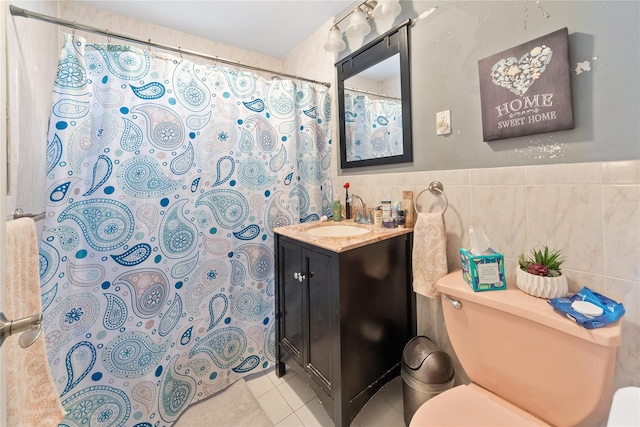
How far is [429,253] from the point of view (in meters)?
1.18

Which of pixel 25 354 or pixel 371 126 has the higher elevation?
pixel 371 126

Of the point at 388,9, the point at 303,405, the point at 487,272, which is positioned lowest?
the point at 303,405

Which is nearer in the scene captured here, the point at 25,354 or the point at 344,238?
the point at 25,354

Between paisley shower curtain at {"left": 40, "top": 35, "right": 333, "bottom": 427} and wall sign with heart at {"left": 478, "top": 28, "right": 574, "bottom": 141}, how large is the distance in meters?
1.12

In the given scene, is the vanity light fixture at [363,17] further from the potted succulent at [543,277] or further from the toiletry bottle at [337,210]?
the potted succulent at [543,277]

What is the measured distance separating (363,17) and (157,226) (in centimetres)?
161

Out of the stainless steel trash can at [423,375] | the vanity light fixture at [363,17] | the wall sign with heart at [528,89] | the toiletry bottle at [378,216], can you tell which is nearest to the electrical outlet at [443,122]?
the wall sign with heart at [528,89]

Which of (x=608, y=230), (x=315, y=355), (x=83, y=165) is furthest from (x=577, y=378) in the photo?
(x=83, y=165)

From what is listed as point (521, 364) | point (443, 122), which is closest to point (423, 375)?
point (521, 364)

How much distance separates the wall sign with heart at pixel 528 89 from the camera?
875 millimetres

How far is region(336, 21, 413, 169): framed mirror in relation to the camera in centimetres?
138

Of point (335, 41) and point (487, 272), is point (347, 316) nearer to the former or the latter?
point (487, 272)

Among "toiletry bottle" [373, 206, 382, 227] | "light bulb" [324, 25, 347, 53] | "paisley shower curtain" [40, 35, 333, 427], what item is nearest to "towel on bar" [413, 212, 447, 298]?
"toiletry bottle" [373, 206, 382, 227]

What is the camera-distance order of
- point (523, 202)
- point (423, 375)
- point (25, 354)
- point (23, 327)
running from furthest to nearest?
1. point (423, 375)
2. point (523, 202)
3. point (25, 354)
4. point (23, 327)
